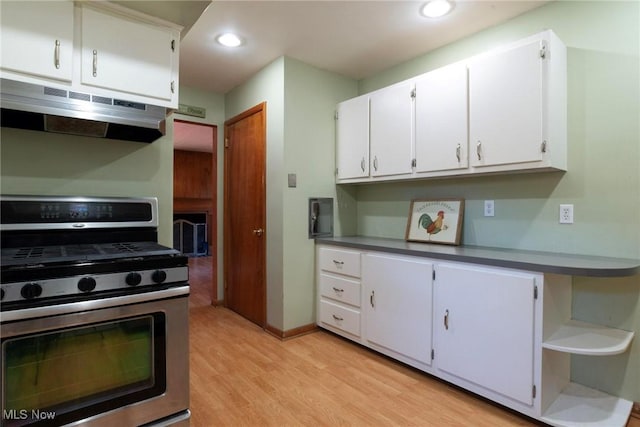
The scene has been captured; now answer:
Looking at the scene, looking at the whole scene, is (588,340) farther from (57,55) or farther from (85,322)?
(57,55)

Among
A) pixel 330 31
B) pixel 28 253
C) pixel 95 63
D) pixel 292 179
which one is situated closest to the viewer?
pixel 28 253

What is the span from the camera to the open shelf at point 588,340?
5.47 ft

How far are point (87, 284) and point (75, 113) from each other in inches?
30.0

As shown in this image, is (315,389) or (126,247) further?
(315,389)

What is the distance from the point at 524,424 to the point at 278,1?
2822 mm

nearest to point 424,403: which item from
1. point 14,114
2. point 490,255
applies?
point 490,255

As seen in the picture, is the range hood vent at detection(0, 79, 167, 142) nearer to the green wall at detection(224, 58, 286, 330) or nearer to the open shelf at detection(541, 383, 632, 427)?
the green wall at detection(224, 58, 286, 330)

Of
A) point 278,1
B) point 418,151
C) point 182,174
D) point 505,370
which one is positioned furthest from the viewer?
point 182,174

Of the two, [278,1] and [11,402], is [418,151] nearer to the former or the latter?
[278,1]

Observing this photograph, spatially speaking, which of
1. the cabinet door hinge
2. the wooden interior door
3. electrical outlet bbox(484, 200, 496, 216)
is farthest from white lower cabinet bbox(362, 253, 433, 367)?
the cabinet door hinge

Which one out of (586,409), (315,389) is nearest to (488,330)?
(586,409)

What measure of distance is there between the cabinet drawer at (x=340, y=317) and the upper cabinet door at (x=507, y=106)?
1.49 meters

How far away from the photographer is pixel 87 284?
4.38 ft

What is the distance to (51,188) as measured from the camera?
172cm
